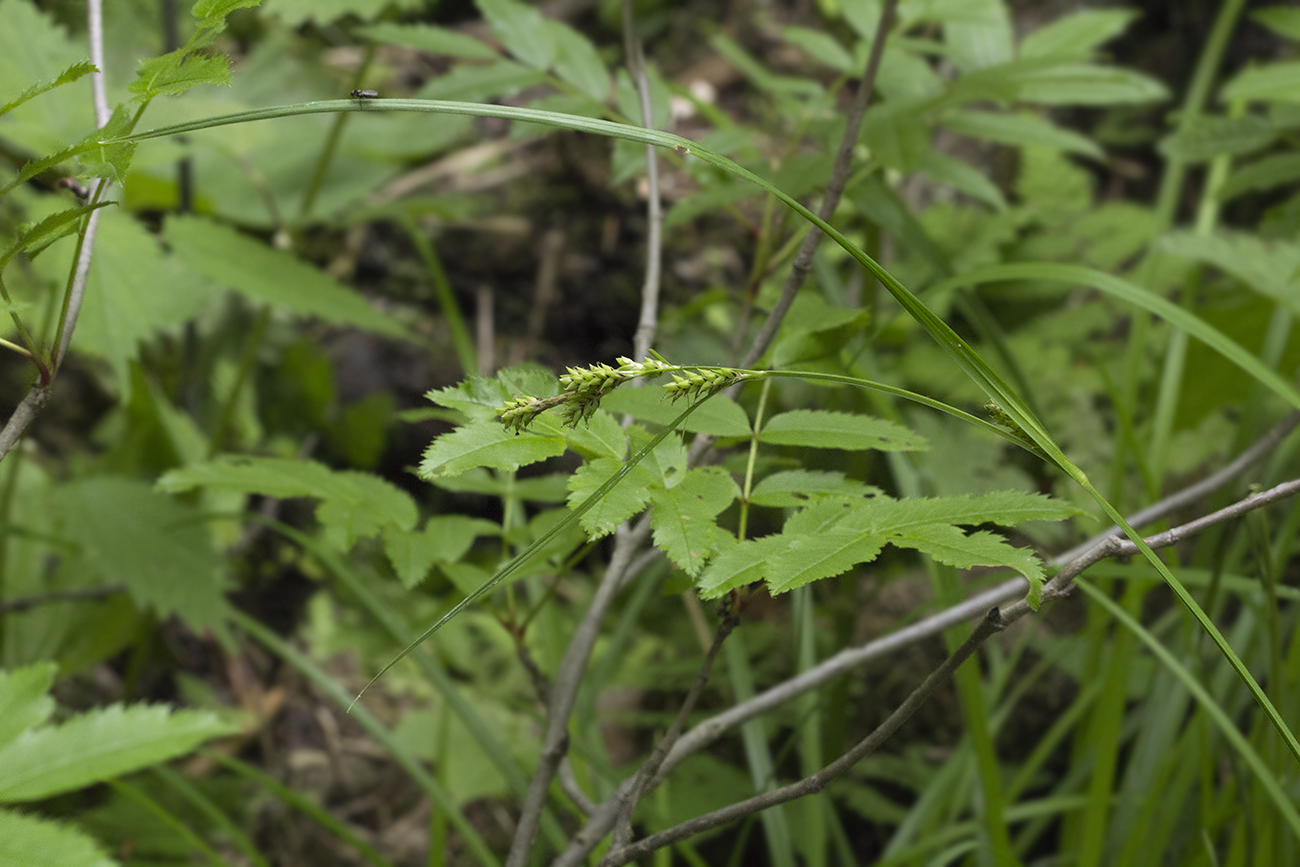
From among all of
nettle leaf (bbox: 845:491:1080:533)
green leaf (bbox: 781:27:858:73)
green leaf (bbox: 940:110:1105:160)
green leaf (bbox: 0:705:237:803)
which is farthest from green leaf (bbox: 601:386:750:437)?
green leaf (bbox: 781:27:858:73)

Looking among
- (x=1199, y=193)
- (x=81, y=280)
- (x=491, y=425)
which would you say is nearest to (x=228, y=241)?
(x=81, y=280)

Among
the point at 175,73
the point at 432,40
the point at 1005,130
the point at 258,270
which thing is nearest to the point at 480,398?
the point at 175,73

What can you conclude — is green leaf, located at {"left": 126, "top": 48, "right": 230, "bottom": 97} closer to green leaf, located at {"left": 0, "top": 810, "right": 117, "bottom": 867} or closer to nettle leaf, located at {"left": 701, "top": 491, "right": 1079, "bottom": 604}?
nettle leaf, located at {"left": 701, "top": 491, "right": 1079, "bottom": 604}

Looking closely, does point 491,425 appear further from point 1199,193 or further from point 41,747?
point 1199,193

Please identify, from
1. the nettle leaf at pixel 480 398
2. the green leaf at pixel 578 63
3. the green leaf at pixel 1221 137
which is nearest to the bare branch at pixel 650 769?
the nettle leaf at pixel 480 398

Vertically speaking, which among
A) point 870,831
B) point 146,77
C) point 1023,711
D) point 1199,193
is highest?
point 146,77

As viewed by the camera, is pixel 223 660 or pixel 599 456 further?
pixel 223 660

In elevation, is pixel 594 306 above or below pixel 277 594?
above

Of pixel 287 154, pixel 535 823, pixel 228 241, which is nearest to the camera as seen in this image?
pixel 535 823
